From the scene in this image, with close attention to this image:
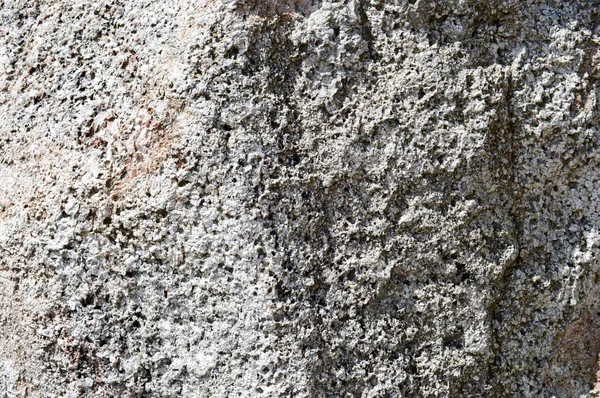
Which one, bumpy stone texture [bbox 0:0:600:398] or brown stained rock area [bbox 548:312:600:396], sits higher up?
bumpy stone texture [bbox 0:0:600:398]

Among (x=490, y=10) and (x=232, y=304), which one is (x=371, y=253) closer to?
(x=232, y=304)

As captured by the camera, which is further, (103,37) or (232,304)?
(103,37)

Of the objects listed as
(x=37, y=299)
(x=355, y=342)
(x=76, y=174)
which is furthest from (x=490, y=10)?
(x=37, y=299)

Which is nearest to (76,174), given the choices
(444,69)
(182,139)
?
(182,139)

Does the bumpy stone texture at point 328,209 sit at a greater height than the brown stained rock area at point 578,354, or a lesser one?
greater

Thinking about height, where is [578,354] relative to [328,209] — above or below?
below

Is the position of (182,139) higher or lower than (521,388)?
higher

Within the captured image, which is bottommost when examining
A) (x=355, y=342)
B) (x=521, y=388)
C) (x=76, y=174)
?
(x=521, y=388)
